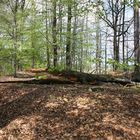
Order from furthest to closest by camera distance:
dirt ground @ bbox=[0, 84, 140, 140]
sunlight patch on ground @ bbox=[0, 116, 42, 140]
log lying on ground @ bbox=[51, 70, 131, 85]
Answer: log lying on ground @ bbox=[51, 70, 131, 85] → sunlight patch on ground @ bbox=[0, 116, 42, 140] → dirt ground @ bbox=[0, 84, 140, 140]

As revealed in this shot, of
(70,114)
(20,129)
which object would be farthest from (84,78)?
(20,129)

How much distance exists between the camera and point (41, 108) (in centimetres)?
673

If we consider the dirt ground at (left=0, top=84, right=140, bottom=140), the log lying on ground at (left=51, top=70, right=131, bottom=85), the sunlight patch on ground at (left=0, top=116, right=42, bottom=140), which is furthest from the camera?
the log lying on ground at (left=51, top=70, right=131, bottom=85)

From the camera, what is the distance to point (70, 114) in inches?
248

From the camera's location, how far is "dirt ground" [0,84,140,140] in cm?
563

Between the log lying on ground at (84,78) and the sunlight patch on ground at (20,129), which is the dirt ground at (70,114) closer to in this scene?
the sunlight patch on ground at (20,129)

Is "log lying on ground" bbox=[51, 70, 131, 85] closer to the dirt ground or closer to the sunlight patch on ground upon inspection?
the dirt ground

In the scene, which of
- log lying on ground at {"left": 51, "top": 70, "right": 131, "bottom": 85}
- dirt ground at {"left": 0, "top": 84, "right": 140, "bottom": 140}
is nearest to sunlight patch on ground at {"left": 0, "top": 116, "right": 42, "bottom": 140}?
dirt ground at {"left": 0, "top": 84, "right": 140, "bottom": 140}

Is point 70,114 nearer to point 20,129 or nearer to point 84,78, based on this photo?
point 20,129

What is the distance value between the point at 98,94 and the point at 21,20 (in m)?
7.26

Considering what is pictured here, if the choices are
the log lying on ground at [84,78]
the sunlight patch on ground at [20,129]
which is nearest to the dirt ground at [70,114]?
the sunlight patch on ground at [20,129]

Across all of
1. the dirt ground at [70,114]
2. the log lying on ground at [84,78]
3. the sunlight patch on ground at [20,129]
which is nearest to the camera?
the dirt ground at [70,114]

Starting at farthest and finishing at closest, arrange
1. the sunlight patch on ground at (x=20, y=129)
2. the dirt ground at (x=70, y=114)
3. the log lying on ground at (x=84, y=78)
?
the log lying on ground at (x=84, y=78), the sunlight patch on ground at (x=20, y=129), the dirt ground at (x=70, y=114)

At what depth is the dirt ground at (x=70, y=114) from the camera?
5629mm
